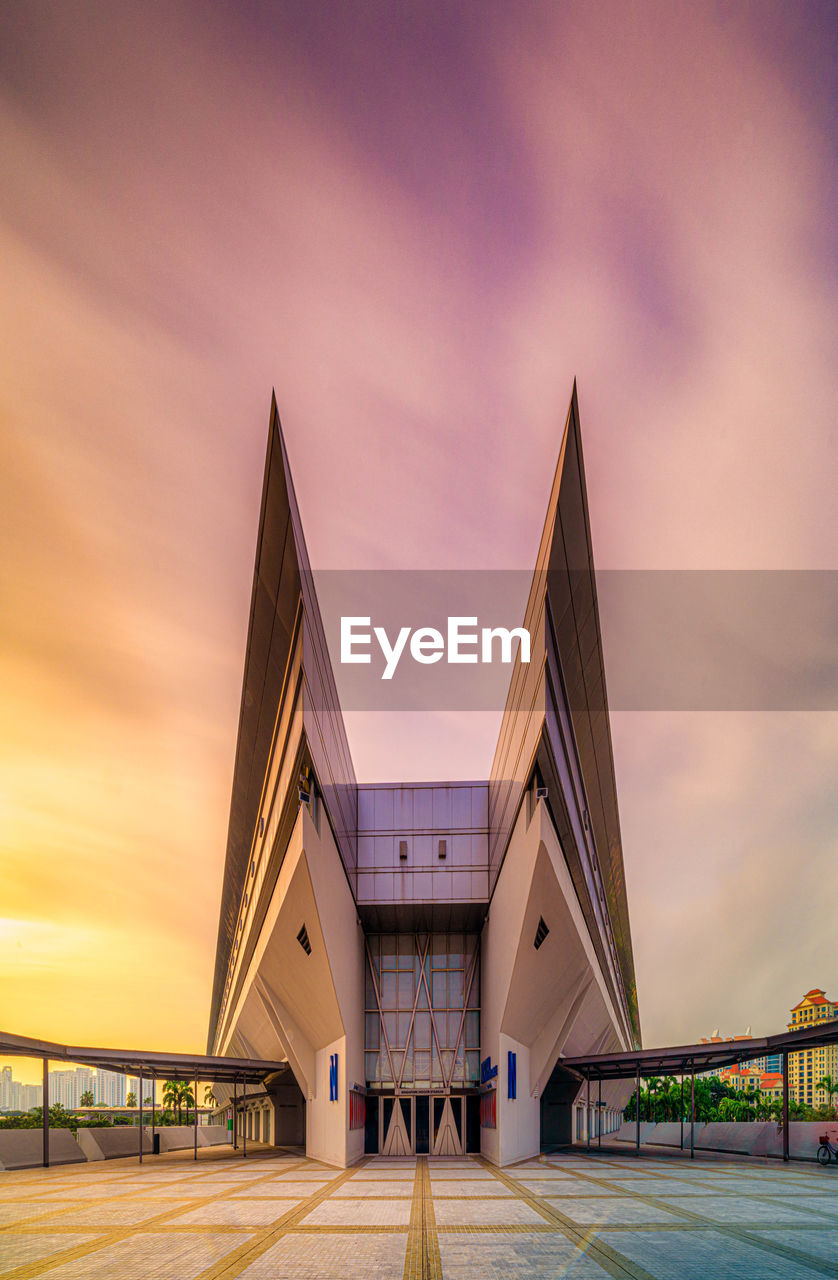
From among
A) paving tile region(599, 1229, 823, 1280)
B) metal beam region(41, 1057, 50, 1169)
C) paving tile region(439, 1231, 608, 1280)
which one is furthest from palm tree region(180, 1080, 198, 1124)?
paving tile region(599, 1229, 823, 1280)

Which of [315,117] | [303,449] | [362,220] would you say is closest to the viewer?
[315,117]

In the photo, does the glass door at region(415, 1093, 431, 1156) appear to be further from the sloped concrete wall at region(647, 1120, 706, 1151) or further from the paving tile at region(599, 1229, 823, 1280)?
the paving tile at region(599, 1229, 823, 1280)

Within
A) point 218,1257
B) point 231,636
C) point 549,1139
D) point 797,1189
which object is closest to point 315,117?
point 218,1257

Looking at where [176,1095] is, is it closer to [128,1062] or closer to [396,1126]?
[396,1126]

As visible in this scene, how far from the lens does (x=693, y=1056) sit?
2748 centimetres

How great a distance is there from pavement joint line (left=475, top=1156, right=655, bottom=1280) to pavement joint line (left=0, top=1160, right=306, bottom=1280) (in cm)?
632

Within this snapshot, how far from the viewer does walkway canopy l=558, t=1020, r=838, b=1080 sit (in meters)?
21.5

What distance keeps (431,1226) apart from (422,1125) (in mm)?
21605

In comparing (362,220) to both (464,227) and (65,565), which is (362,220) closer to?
(464,227)

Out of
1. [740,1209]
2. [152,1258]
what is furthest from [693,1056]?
[152,1258]

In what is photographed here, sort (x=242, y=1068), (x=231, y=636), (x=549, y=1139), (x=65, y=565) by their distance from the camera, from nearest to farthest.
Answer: (x=65, y=565)
(x=231, y=636)
(x=242, y=1068)
(x=549, y=1139)

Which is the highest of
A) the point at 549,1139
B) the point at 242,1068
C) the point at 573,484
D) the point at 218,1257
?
the point at 573,484

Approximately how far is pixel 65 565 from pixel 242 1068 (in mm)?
26997

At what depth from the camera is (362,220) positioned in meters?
7.21
